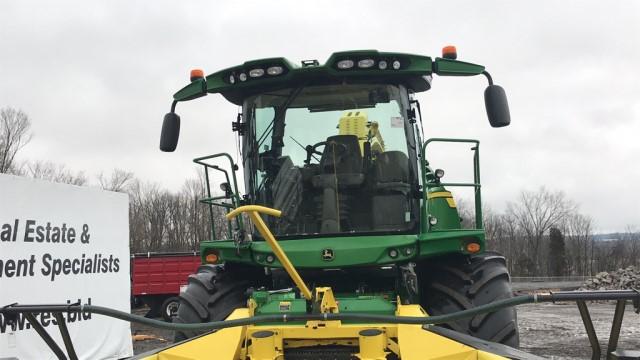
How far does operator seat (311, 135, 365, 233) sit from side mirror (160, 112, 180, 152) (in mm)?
1196

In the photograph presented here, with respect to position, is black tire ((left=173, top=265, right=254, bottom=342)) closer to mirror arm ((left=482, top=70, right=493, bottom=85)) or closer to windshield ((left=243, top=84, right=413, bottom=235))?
windshield ((left=243, top=84, right=413, bottom=235))

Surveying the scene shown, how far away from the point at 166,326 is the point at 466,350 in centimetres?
150

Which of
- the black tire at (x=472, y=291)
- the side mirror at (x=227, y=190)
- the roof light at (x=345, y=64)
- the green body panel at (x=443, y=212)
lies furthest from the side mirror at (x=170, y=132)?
the green body panel at (x=443, y=212)

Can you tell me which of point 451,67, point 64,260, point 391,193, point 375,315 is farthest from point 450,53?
point 64,260

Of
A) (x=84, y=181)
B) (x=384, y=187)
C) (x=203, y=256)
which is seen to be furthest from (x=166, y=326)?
(x=84, y=181)

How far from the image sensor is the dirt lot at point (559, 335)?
33.1 feet

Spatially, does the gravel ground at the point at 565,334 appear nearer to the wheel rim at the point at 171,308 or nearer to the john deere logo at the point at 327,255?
the john deere logo at the point at 327,255

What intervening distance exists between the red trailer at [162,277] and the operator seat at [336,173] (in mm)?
14586

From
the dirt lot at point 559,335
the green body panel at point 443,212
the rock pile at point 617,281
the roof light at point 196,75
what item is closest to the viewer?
the roof light at point 196,75

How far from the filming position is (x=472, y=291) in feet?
12.8

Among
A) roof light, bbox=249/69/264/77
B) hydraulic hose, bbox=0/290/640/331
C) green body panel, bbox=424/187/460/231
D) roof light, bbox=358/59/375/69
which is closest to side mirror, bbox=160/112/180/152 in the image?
roof light, bbox=249/69/264/77

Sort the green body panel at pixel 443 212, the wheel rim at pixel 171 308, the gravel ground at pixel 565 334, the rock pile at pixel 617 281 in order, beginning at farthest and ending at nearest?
the rock pile at pixel 617 281 < the wheel rim at pixel 171 308 < the gravel ground at pixel 565 334 < the green body panel at pixel 443 212

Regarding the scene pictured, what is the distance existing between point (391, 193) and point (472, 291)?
911 mm

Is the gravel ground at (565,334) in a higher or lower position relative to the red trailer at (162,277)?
lower
